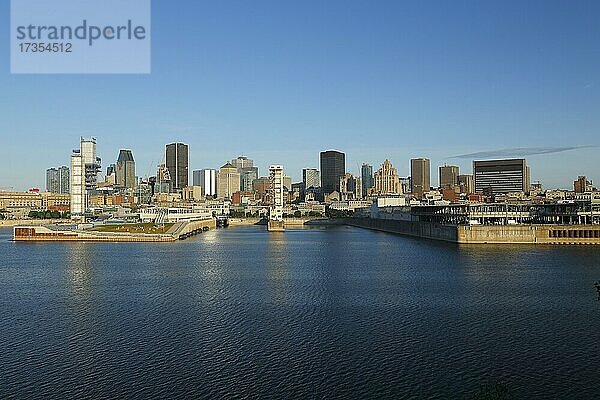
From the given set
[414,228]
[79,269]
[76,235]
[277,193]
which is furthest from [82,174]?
[79,269]

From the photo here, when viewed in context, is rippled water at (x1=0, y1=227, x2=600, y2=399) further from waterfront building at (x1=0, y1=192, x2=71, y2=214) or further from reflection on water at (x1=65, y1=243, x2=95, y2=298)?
waterfront building at (x1=0, y1=192, x2=71, y2=214)

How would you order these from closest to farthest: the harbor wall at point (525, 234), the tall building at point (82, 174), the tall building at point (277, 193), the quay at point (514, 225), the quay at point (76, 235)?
the harbor wall at point (525, 234)
the quay at point (514, 225)
the quay at point (76, 235)
the tall building at point (82, 174)
the tall building at point (277, 193)

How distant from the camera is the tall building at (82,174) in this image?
8106 cm

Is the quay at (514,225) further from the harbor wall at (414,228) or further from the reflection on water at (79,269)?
the reflection on water at (79,269)

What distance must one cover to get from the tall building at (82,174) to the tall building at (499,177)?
399ft

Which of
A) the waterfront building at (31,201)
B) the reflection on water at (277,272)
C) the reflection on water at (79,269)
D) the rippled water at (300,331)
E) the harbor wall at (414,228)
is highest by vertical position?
the waterfront building at (31,201)

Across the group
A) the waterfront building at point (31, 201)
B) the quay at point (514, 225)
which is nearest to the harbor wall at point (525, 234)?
the quay at point (514, 225)

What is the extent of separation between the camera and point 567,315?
2130 centimetres

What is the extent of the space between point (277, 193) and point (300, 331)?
87.5 metres

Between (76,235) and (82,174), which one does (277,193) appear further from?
(76,235)

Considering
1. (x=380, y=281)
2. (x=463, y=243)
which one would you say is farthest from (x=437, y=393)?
(x=463, y=243)

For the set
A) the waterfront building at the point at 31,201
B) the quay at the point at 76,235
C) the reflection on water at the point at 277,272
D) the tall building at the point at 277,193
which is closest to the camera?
the reflection on water at the point at 277,272

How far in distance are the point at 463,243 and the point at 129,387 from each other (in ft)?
139

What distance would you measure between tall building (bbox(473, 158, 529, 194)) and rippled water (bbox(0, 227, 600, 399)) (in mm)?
153004
